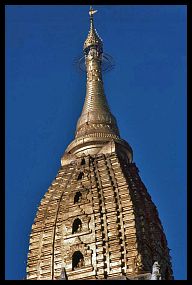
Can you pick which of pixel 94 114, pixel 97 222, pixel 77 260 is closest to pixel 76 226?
pixel 97 222

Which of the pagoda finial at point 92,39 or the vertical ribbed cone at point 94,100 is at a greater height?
the pagoda finial at point 92,39

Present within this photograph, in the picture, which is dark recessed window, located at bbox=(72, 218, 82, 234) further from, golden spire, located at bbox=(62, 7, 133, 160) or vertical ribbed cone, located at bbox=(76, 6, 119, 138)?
vertical ribbed cone, located at bbox=(76, 6, 119, 138)

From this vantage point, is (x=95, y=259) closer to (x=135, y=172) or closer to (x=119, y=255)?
(x=119, y=255)

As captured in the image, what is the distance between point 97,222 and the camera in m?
63.3

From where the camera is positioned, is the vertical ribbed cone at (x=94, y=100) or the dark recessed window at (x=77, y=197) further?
the vertical ribbed cone at (x=94, y=100)

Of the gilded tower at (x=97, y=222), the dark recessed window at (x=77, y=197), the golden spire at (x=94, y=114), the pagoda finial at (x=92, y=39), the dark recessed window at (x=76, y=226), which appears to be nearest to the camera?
the gilded tower at (x=97, y=222)

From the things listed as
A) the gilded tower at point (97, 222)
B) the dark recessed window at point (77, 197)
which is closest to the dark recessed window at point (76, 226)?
the gilded tower at point (97, 222)

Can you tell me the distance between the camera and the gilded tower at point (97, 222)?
6072cm

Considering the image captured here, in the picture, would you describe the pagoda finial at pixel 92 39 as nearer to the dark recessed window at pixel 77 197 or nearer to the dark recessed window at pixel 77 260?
the dark recessed window at pixel 77 197

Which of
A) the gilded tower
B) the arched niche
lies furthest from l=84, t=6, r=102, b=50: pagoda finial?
the arched niche

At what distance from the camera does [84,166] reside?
70438 mm

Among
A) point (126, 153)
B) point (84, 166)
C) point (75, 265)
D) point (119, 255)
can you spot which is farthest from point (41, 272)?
point (126, 153)

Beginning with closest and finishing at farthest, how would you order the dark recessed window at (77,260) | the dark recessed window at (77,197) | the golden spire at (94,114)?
the dark recessed window at (77,260)
the dark recessed window at (77,197)
the golden spire at (94,114)

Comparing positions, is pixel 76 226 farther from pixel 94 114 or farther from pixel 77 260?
pixel 94 114
